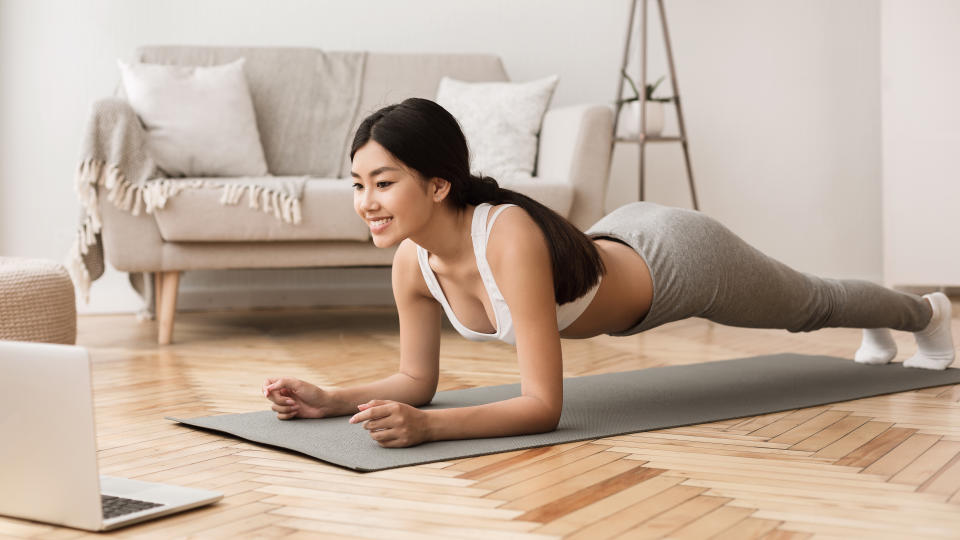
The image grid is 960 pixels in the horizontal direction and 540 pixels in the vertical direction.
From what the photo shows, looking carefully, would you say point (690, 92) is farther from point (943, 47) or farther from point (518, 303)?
point (518, 303)

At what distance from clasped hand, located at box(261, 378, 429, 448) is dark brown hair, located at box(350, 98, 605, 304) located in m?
0.34

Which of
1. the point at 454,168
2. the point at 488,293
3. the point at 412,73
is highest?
the point at 412,73

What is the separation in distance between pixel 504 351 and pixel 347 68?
4.86 feet

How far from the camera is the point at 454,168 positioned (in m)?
1.74

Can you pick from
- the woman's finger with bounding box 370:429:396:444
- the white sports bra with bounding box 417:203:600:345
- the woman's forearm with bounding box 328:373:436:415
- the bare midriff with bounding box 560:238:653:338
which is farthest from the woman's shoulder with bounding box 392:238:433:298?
the woman's finger with bounding box 370:429:396:444

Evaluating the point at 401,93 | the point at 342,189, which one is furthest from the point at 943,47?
the point at 342,189

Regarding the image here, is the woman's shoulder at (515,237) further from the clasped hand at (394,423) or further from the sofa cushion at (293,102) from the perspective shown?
the sofa cushion at (293,102)

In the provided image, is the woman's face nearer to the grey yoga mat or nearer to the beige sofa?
the grey yoga mat

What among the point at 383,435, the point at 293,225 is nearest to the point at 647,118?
the point at 293,225

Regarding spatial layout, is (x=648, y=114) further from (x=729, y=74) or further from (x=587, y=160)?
(x=729, y=74)

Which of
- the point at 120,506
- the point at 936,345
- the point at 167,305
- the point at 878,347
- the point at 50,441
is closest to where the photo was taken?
the point at 50,441

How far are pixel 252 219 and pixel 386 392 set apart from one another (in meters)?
1.34

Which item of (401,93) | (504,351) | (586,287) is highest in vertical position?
(401,93)

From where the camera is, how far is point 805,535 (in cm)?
121
